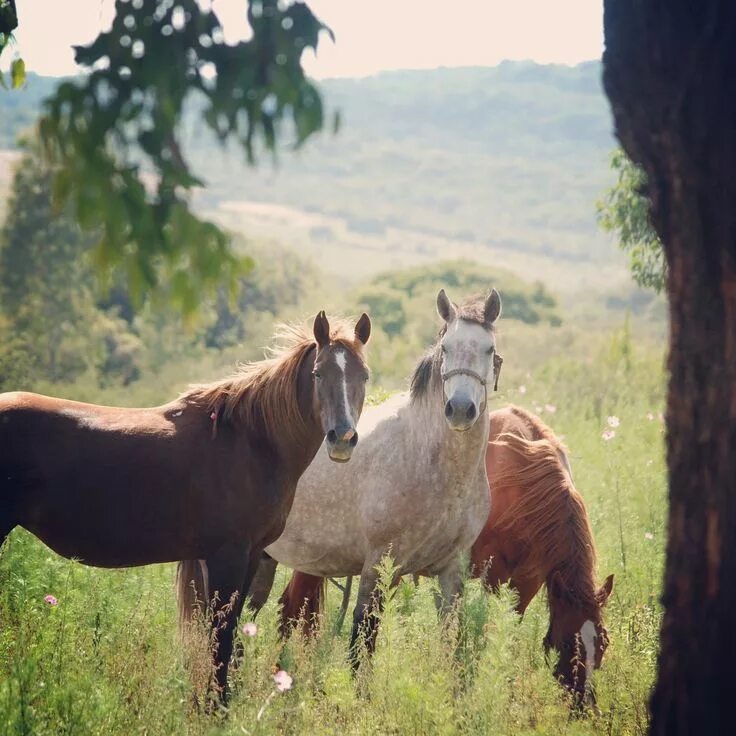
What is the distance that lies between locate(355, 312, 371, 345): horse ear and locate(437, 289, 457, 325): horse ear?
0.70 meters

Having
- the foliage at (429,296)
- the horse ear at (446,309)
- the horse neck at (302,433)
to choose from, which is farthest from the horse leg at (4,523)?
the foliage at (429,296)

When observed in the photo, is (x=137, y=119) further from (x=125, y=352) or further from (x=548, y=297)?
(x=548, y=297)

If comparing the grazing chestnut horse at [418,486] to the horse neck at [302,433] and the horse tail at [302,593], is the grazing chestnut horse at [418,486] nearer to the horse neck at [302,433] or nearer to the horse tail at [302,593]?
the horse tail at [302,593]

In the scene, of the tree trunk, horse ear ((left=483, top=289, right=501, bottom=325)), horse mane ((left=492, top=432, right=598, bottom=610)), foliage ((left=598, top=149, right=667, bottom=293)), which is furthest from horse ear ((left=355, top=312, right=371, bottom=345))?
foliage ((left=598, top=149, right=667, bottom=293))

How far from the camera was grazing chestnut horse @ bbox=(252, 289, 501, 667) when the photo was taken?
5855 mm

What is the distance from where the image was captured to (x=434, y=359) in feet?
20.0

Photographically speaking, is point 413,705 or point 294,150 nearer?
point 294,150

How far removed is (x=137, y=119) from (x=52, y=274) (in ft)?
82.8

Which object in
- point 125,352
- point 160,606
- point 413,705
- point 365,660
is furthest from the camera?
point 125,352

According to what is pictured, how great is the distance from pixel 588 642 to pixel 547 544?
0.78m

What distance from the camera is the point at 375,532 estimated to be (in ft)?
19.6

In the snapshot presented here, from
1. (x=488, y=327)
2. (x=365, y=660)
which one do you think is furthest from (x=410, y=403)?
(x=365, y=660)

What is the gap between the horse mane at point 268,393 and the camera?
5.41 m

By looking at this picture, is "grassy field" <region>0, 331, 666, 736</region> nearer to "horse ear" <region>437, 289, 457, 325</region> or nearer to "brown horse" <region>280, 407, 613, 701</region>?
"brown horse" <region>280, 407, 613, 701</region>
